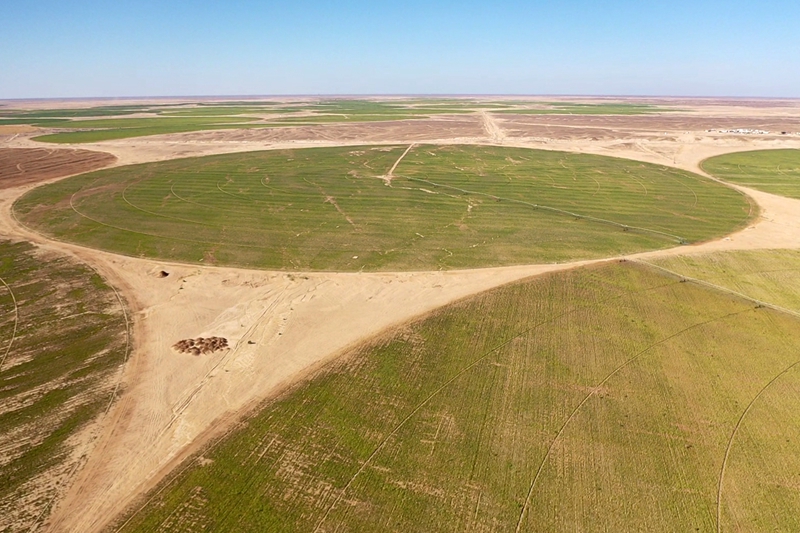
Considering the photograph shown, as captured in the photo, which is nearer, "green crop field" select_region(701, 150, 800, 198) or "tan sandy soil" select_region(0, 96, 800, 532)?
"tan sandy soil" select_region(0, 96, 800, 532)

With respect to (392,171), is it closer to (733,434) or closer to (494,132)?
(733,434)

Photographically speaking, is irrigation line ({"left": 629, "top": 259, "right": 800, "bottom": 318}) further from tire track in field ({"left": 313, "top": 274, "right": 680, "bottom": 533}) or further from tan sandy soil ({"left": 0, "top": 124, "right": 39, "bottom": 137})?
tan sandy soil ({"left": 0, "top": 124, "right": 39, "bottom": 137})

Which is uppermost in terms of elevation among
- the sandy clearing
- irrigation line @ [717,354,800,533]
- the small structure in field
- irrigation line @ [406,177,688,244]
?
the sandy clearing

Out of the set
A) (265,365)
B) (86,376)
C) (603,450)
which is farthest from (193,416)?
(603,450)

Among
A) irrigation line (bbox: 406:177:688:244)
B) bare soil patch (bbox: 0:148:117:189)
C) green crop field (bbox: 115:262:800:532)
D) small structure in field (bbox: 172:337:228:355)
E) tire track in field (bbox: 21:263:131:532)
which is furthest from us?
bare soil patch (bbox: 0:148:117:189)

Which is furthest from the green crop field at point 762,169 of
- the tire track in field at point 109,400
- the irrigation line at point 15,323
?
the irrigation line at point 15,323

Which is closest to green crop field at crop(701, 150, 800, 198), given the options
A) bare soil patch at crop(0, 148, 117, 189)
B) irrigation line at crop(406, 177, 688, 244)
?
irrigation line at crop(406, 177, 688, 244)
